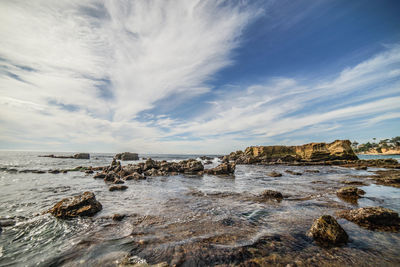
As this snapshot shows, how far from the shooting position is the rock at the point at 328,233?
5.15 m

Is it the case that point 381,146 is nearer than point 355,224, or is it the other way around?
point 355,224

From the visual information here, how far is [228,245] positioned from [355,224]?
586cm

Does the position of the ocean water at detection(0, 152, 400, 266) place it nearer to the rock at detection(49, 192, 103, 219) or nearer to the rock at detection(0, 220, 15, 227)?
the rock at detection(0, 220, 15, 227)

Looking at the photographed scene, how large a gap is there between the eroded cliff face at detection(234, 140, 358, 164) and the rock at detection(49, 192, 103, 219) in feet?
195

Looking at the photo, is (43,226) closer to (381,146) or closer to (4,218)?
(4,218)

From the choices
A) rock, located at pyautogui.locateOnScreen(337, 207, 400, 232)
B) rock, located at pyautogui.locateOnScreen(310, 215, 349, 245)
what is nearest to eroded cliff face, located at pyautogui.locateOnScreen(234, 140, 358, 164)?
→ rock, located at pyautogui.locateOnScreen(337, 207, 400, 232)

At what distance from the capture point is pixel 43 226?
7008 mm

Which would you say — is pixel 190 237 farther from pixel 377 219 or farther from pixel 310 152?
pixel 310 152

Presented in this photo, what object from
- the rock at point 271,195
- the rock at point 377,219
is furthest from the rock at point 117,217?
the rock at point 377,219

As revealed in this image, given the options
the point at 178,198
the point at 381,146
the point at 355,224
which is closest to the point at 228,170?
the point at 178,198

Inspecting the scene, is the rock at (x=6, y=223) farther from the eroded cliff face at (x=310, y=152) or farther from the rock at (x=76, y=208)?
the eroded cliff face at (x=310, y=152)

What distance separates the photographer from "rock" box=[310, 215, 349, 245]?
5.15 meters

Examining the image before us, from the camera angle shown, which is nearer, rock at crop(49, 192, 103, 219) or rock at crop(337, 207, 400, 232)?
rock at crop(337, 207, 400, 232)

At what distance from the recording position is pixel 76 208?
8414 millimetres
